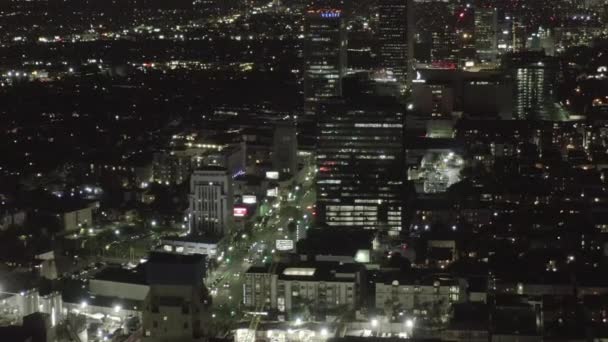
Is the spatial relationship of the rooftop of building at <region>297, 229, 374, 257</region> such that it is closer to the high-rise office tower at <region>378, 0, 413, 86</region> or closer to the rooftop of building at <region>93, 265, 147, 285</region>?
the rooftop of building at <region>93, 265, 147, 285</region>

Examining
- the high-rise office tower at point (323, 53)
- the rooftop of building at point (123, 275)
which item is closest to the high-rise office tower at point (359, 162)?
the rooftop of building at point (123, 275)

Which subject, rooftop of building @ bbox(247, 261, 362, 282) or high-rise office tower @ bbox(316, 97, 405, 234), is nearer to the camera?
rooftop of building @ bbox(247, 261, 362, 282)

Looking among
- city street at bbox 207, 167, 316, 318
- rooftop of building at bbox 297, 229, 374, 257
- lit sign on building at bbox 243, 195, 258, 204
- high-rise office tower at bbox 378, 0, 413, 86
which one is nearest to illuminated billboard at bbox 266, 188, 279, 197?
city street at bbox 207, 167, 316, 318

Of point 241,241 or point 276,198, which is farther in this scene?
point 276,198

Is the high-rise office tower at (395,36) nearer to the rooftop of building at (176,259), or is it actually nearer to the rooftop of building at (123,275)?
the rooftop of building at (123,275)

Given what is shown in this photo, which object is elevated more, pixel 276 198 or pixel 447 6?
pixel 447 6

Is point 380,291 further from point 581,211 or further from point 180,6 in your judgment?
point 180,6

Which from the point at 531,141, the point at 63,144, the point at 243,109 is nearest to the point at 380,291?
the point at 531,141
